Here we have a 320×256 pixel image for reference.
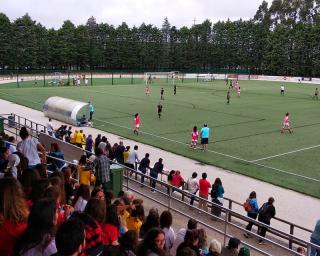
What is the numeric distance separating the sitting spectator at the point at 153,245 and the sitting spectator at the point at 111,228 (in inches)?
33.6

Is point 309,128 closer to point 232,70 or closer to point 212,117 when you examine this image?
point 212,117

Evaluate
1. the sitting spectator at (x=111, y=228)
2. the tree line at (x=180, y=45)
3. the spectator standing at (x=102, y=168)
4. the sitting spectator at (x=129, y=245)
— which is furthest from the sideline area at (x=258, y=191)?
the tree line at (x=180, y=45)

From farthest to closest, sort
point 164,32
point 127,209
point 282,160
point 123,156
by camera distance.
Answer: point 164,32, point 282,160, point 123,156, point 127,209

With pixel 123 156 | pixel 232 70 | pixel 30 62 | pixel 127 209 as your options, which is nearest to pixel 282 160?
pixel 123 156

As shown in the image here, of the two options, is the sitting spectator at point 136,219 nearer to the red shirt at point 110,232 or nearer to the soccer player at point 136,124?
the red shirt at point 110,232

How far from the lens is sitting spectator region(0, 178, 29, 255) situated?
4.65 m

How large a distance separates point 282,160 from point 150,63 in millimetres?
102640

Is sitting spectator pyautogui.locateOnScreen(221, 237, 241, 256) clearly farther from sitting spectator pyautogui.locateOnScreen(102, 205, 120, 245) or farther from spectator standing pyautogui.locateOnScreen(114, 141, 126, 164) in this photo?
spectator standing pyautogui.locateOnScreen(114, 141, 126, 164)

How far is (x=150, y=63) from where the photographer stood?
122812mm

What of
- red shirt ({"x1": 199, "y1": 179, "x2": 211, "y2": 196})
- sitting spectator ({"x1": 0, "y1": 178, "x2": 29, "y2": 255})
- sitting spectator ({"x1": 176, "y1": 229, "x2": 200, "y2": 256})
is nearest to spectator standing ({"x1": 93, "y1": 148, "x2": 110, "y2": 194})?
red shirt ({"x1": 199, "y1": 179, "x2": 211, "y2": 196})

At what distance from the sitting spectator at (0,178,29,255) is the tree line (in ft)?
334

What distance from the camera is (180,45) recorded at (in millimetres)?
125562

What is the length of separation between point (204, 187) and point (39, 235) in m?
10.4

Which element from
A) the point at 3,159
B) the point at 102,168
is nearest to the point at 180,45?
the point at 102,168
